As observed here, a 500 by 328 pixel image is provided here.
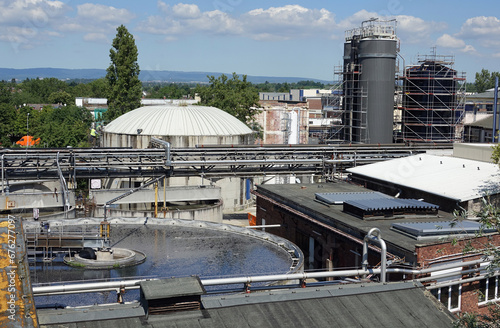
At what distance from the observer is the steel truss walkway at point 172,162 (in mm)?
34094

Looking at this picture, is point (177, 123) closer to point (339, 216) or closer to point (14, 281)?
point (339, 216)

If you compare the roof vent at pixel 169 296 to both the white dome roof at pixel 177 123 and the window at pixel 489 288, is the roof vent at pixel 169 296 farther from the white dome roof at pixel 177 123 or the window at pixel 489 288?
the white dome roof at pixel 177 123

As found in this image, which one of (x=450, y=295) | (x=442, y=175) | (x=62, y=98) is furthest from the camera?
(x=62, y=98)

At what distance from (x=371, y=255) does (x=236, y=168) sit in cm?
1791

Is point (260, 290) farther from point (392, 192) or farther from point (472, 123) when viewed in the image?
point (472, 123)

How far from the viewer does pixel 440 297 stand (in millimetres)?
18922

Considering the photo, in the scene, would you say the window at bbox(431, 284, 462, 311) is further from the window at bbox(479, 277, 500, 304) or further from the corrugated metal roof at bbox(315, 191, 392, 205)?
the corrugated metal roof at bbox(315, 191, 392, 205)

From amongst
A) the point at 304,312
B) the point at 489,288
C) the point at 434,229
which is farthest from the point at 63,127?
the point at 304,312

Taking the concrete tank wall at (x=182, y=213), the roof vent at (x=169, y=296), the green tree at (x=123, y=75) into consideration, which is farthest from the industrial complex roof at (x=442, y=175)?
the green tree at (x=123, y=75)

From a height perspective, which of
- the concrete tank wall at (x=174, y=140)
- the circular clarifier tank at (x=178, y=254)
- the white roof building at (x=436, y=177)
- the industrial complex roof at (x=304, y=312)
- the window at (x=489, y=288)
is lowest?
the window at (x=489, y=288)

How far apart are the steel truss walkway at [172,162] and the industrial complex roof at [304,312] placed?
22.6 meters

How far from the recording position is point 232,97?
7625cm

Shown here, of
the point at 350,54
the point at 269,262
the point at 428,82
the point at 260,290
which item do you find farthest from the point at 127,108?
the point at 260,290

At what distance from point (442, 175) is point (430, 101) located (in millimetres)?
24268
